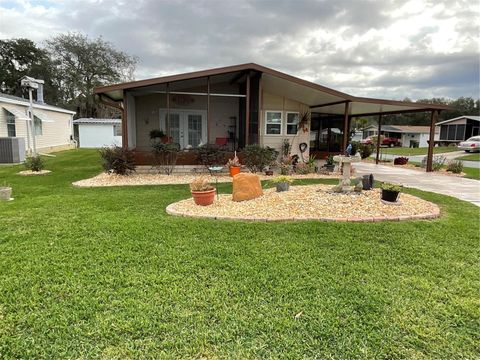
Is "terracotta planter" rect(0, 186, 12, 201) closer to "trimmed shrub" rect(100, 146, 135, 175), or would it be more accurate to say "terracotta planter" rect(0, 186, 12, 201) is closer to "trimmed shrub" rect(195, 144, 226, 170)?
"trimmed shrub" rect(100, 146, 135, 175)

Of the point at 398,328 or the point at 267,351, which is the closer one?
the point at 267,351

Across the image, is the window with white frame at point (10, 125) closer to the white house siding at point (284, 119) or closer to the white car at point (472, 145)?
the white house siding at point (284, 119)

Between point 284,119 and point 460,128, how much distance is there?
34901 millimetres

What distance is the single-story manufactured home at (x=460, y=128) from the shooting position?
1411 inches

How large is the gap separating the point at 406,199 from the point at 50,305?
5892mm

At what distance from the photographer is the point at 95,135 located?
2619cm

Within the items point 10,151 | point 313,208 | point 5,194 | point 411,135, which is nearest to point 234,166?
point 313,208

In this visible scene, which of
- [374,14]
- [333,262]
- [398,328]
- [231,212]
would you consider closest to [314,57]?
[374,14]

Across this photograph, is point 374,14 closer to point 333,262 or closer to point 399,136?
point 333,262

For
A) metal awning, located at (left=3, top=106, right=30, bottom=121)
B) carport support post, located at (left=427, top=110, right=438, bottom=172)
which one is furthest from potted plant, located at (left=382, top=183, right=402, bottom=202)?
metal awning, located at (left=3, top=106, right=30, bottom=121)

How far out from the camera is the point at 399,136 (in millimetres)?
46188

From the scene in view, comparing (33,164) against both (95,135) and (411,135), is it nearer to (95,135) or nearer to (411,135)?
(95,135)

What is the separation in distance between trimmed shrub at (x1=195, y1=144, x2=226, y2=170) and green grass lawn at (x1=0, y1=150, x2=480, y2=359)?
541 centimetres

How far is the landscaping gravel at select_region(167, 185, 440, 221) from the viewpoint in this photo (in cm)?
486
